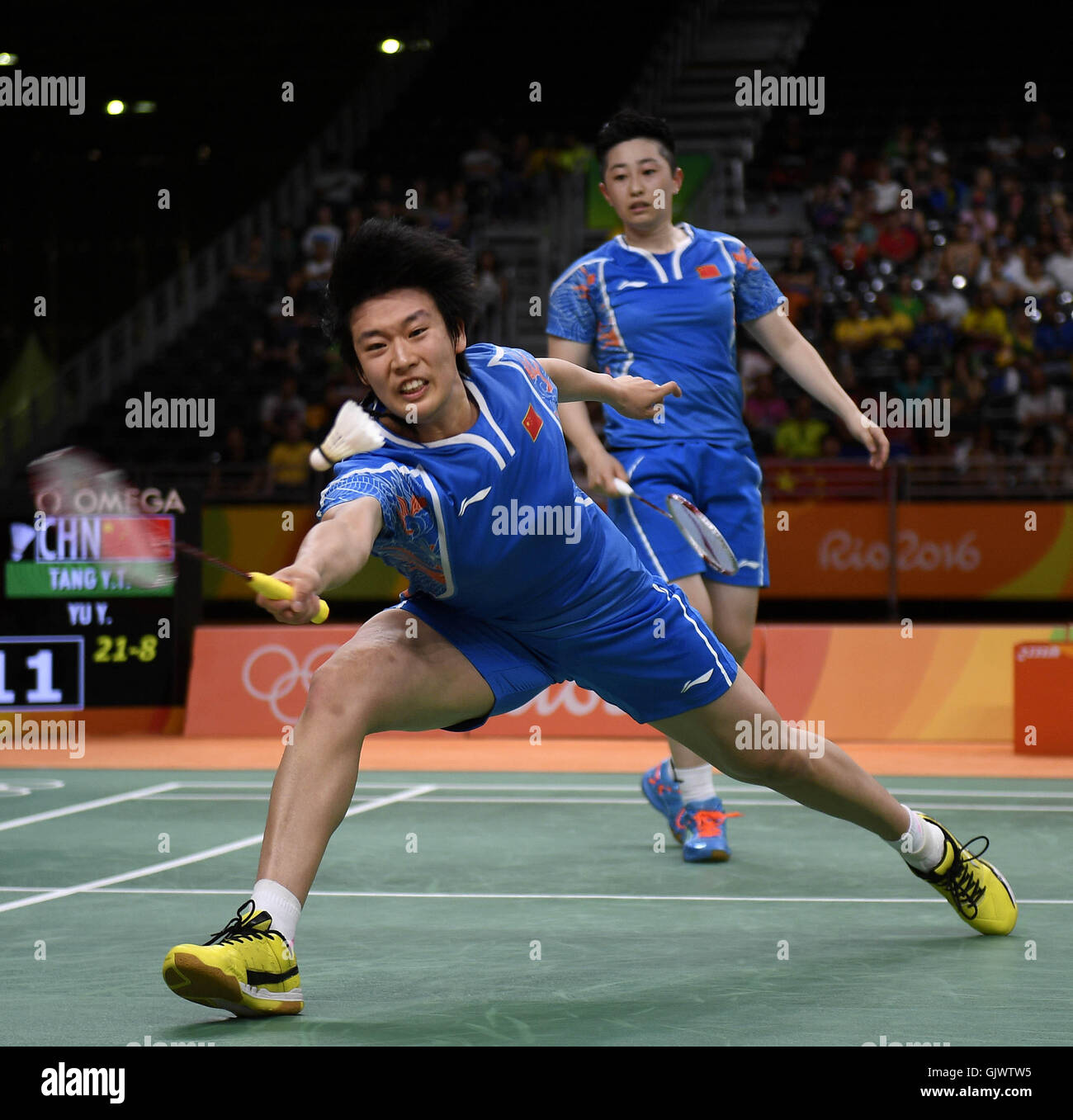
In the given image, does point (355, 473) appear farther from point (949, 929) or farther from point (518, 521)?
point (949, 929)

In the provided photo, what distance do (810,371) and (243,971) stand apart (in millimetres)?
2840

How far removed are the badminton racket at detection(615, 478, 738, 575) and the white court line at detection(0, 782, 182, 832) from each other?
276 centimetres

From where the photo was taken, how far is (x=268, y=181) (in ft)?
65.5

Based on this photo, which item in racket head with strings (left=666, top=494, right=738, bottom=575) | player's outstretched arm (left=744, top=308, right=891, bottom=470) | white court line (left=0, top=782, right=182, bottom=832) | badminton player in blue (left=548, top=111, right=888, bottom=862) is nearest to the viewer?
player's outstretched arm (left=744, top=308, right=891, bottom=470)

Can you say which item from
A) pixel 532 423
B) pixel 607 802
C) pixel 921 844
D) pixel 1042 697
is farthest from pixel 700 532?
pixel 1042 697

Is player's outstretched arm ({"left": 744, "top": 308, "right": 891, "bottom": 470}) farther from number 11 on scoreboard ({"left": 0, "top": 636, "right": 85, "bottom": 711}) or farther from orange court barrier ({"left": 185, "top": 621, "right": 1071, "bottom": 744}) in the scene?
number 11 on scoreboard ({"left": 0, "top": 636, "right": 85, "bottom": 711})

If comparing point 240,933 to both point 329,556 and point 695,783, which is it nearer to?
point 329,556

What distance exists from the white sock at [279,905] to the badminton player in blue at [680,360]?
230 centimetres

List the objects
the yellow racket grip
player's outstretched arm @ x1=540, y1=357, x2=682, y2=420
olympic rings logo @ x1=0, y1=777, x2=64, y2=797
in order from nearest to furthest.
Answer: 1. the yellow racket grip
2. player's outstretched arm @ x1=540, y1=357, x2=682, y2=420
3. olympic rings logo @ x1=0, y1=777, x2=64, y2=797

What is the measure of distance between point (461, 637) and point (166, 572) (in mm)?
730

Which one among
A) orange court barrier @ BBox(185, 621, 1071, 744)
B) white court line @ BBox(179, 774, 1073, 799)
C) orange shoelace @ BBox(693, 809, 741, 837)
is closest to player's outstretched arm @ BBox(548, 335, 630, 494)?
orange shoelace @ BBox(693, 809, 741, 837)

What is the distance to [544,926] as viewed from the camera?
4.09m

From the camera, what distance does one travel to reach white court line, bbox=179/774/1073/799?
680 centimetres
